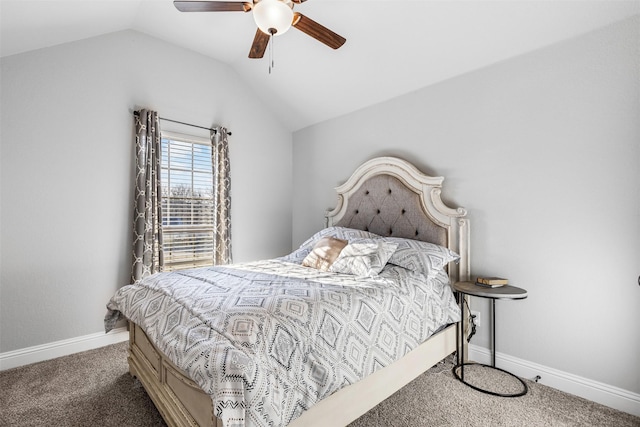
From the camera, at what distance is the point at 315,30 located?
81.4 inches

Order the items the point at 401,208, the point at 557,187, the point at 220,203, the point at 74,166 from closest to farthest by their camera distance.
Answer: the point at 557,187, the point at 74,166, the point at 401,208, the point at 220,203

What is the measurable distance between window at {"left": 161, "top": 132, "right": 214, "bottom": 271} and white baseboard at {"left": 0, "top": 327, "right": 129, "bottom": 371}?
2.50 feet

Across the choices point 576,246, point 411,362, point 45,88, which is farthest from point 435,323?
point 45,88

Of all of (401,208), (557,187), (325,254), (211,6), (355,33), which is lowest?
(325,254)

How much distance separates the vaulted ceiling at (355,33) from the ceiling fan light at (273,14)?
878mm

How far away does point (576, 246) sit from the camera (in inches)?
80.2

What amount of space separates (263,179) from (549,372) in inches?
133

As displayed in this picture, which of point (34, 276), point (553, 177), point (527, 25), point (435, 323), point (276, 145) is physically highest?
point (527, 25)

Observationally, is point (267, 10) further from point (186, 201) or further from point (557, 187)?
point (186, 201)

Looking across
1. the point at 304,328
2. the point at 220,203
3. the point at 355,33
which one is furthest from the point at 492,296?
the point at 220,203

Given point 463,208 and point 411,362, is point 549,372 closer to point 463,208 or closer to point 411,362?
point 411,362

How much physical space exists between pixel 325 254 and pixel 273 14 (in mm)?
1694

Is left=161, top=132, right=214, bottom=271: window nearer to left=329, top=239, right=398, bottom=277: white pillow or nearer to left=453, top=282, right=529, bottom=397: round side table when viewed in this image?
left=329, top=239, right=398, bottom=277: white pillow

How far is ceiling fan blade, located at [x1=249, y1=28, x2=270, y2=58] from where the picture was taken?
208 cm
